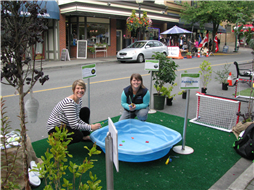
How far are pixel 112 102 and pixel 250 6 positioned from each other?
78.1 ft

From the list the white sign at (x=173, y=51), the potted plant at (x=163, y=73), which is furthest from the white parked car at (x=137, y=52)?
the potted plant at (x=163, y=73)

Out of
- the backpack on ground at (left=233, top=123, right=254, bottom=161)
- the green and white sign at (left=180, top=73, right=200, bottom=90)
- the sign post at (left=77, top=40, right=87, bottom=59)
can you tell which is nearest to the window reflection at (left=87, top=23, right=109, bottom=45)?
the sign post at (left=77, top=40, right=87, bottom=59)

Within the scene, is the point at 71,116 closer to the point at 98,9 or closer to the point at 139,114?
the point at 139,114

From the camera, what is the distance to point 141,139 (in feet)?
15.2

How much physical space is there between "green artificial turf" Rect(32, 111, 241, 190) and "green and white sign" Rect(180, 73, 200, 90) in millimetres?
1155

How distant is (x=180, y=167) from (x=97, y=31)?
1889cm

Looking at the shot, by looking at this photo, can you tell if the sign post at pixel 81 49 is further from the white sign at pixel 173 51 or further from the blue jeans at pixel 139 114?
the blue jeans at pixel 139 114

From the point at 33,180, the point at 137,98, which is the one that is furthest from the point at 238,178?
the point at 33,180

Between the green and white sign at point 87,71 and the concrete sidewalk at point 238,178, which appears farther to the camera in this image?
the green and white sign at point 87,71

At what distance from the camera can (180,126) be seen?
557 cm

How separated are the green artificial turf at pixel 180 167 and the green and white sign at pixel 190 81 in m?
1.15

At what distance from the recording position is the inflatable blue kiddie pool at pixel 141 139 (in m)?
3.74

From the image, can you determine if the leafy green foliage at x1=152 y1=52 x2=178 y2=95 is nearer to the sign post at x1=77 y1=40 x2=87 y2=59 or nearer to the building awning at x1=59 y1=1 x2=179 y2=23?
the building awning at x1=59 y1=1 x2=179 y2=23

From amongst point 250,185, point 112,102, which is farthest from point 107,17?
point 250,185
